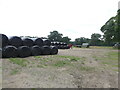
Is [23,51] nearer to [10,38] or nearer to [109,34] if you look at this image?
[10,38]

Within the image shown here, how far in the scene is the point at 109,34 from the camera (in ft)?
111

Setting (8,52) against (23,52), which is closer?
(8,52)

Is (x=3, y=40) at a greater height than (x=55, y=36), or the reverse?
(x=55, y=36)

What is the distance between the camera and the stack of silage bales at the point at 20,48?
31.5 ft

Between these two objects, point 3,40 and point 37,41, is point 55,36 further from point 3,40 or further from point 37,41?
point 3,40

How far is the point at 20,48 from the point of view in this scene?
34.6 feet

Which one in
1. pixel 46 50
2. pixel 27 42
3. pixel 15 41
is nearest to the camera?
pixel 15 41

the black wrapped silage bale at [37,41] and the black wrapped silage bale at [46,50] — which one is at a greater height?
the black wrapped silage bale at [37,41]

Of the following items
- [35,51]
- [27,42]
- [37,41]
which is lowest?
[35,51]

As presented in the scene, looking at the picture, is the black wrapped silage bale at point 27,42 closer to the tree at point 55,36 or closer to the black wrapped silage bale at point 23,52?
the black wrapped silage bale at point 23,52

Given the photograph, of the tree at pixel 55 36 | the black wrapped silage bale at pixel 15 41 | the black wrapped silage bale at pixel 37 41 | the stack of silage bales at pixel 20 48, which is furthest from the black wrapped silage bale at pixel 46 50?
the tree at pixel 55 36

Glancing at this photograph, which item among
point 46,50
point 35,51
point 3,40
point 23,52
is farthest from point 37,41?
point 3,40

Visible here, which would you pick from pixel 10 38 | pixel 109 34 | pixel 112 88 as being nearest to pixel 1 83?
pixel 112 88

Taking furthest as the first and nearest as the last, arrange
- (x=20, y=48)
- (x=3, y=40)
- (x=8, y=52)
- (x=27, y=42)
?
(x=27, y=42)
(x=20, y=48)
(x=3, y=40)
(x=8, y=52)
